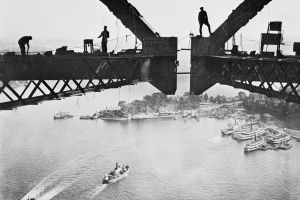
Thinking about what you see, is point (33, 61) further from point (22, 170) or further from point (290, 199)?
point (22, 170)

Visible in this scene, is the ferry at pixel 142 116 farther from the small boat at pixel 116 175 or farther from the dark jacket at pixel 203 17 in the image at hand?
the dark jacket at pixel 203 17

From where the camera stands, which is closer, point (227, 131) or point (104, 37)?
point (104, 37)

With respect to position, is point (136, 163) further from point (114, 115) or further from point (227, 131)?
point (114, 115)

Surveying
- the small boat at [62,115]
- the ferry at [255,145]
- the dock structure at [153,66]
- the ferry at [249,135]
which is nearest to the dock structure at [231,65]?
the dock structure at [153,66]

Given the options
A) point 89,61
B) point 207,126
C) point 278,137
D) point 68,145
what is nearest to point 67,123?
point 68,145

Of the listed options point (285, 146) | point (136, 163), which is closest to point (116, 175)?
point (136, 163)

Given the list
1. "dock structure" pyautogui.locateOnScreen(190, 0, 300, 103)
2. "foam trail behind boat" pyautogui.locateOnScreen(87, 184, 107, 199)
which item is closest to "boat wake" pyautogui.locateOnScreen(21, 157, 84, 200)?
"foam trail behind boat" pyautogui.locateOnScreen(87, 184, 107, 199)
